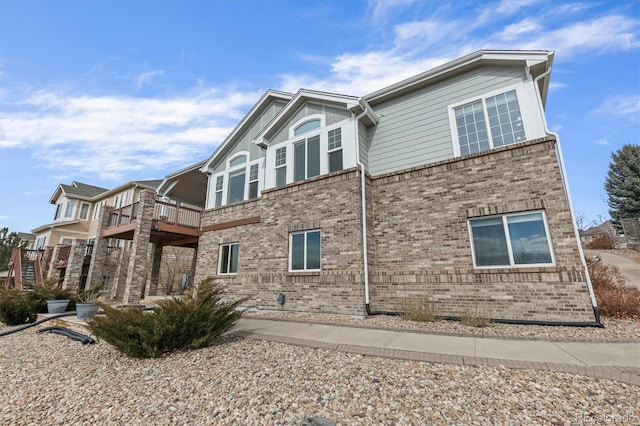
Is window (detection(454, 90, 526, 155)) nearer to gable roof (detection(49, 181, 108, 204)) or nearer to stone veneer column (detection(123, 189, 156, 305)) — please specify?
stone veneer column (detection(123, 189, 156, 305))

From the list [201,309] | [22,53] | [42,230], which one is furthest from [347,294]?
[42,230]

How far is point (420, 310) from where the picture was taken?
7734mm

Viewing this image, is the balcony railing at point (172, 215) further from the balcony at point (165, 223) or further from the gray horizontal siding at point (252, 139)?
the gray horizontal siding at point (252, 139)

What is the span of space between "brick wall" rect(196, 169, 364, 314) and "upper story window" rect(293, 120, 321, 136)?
2.45 m

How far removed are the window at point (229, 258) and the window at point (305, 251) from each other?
3487 mm

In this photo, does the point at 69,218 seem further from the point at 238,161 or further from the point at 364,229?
the point at 364,229

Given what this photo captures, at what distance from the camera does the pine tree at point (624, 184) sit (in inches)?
915

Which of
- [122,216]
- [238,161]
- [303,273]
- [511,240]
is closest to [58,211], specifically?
[122,216]

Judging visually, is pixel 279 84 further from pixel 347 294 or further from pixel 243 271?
pixel 347 294

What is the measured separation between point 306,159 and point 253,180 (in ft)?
11.4

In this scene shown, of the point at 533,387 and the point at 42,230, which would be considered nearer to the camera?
the point at 533,387

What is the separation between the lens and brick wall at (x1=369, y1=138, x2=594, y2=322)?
6848mm

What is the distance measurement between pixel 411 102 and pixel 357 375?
9.52 m

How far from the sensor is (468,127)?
29.8 feet
